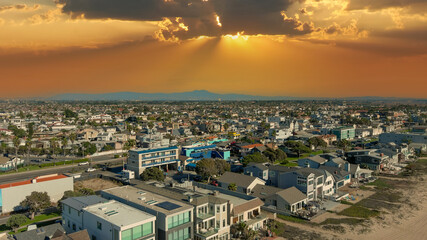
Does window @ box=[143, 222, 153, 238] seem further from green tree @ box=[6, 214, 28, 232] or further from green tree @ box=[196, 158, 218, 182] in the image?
green tree @ box=[196, 158, 218, 182]

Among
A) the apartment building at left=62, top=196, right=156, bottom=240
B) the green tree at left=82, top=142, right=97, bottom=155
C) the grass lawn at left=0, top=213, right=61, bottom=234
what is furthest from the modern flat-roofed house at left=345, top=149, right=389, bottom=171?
the green tree at left=82, top=142, right=97, bottom=155

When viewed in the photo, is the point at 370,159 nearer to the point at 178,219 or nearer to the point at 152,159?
the point at 152,159

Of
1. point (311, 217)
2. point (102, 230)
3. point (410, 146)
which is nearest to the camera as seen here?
point (102, 230)

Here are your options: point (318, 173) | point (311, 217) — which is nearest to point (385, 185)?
point (318, 173)

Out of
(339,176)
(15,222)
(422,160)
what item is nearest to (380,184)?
(339,176)

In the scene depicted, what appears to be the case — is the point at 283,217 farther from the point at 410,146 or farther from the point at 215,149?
the point at 410,146

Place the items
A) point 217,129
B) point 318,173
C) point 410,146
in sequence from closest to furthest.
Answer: point 318,173
point 410,146
point 217,129

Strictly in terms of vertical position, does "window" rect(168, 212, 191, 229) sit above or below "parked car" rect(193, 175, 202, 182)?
above
